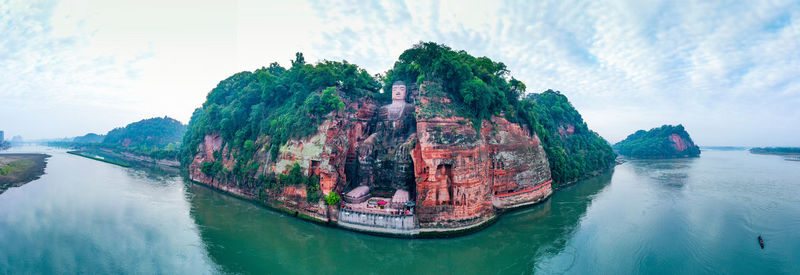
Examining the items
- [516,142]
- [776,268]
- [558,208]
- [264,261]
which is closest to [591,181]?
[558,208]

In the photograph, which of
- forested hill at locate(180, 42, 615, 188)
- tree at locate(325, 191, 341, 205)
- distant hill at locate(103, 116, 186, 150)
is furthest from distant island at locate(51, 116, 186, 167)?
tree at locate(325, 191, 341, 205)

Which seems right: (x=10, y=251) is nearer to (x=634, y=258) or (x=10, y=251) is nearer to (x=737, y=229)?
(x=634, y=258)

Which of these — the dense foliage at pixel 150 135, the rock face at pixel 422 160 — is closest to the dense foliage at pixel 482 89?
the rock face at pixel 422 160

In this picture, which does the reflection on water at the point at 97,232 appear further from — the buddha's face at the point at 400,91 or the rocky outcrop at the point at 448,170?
the buddha's face at the point at 400,91

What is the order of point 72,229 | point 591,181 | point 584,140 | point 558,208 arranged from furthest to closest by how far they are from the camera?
point 584,140 < point 591,181 < point 558,208 < point 72,229

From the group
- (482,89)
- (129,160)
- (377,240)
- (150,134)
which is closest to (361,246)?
(377,240)

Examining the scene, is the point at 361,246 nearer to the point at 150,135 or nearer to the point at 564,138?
the point at 564,138

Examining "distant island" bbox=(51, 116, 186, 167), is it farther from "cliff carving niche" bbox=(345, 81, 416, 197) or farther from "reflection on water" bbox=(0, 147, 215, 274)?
"cliff carving niche" bbox=(345, 81, 416, 197)
